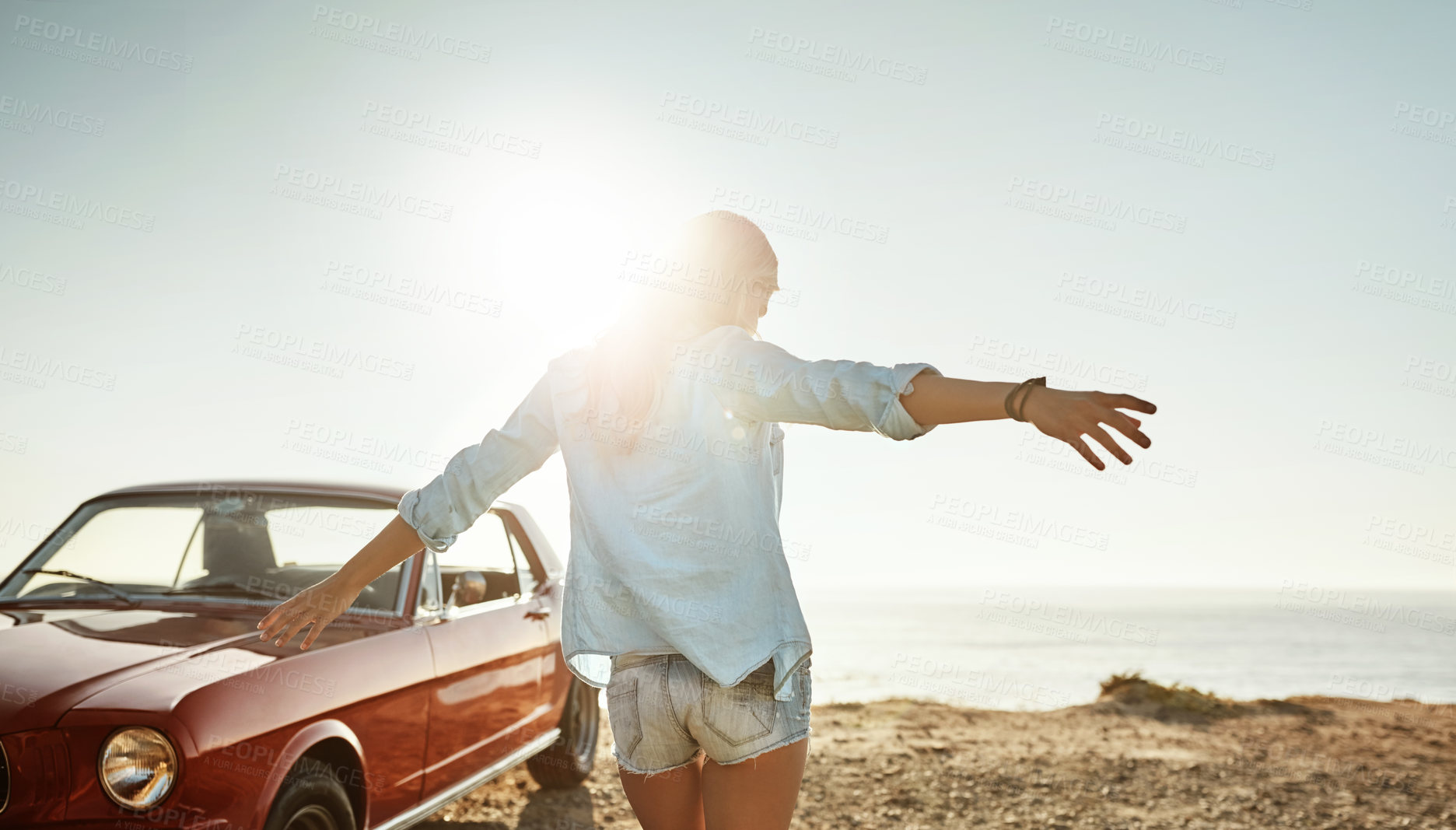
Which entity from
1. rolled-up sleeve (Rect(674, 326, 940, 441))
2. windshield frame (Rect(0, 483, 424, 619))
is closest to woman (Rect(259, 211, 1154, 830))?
rolled-up sleeve (Rect(674, 326, 940, 441))

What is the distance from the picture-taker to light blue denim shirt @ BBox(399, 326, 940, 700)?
56.5 inches

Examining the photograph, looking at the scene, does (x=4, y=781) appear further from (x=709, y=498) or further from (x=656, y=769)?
(x=709, y=498)

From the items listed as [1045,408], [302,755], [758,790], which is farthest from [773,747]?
[302,755]

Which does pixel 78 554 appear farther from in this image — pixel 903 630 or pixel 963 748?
pixel 903 630

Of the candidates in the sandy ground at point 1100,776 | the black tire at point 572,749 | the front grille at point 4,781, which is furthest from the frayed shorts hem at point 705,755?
the black tire at point 572,749

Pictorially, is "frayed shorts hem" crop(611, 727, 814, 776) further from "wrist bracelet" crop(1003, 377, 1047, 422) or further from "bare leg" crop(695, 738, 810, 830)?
"wrist bracelet" crop(1003, 377, 1047, 422)

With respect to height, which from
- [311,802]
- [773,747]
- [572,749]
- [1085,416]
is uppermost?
[1085,416]

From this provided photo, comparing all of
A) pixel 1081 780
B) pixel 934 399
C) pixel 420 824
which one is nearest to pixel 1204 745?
pixel 1081 780

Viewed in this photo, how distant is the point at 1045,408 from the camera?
1.33 metres

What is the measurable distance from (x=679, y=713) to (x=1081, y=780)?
5.16 meters

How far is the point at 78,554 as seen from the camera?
4238 mm

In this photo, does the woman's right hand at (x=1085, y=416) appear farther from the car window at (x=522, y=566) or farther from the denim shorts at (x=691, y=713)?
the car window at (x=522, y=566)

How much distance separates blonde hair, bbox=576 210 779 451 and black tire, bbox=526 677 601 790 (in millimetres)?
4447

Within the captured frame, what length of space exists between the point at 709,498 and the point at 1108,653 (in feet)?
154
